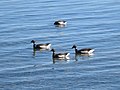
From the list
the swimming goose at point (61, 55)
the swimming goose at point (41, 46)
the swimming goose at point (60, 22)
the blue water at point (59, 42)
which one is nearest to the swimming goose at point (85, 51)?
the blue water at point (59, 42)

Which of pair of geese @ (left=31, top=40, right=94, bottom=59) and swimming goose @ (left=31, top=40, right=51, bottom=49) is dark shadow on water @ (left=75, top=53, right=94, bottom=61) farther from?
swimming goose @ (left=31, top=40, right=51, bottom=49)

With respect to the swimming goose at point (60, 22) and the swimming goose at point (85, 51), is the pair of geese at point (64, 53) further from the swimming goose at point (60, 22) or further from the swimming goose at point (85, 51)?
the swimming goose at point (60, 22)

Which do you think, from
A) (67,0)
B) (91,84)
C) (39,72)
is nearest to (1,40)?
(39,72)

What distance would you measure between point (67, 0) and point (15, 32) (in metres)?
19.7

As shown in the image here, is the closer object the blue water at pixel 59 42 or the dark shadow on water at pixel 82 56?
the blue water at pixel 59 42

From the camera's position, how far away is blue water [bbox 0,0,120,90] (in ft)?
154

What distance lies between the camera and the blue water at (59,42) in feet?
154

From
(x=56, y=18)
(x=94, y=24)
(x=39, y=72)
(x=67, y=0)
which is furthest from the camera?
(x=67, y=0)

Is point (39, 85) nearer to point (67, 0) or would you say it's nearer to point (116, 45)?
point (116, 45)

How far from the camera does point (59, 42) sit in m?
59.1

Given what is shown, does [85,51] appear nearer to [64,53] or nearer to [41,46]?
[64,53]

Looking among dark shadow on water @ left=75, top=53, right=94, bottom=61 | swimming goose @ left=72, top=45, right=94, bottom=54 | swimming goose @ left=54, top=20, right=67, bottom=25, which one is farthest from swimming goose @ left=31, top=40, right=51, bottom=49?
swimming goose @ left=54, top=20, right=67, bottom=25

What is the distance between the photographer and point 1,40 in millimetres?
59844

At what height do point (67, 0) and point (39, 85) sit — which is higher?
point (67, 0)
